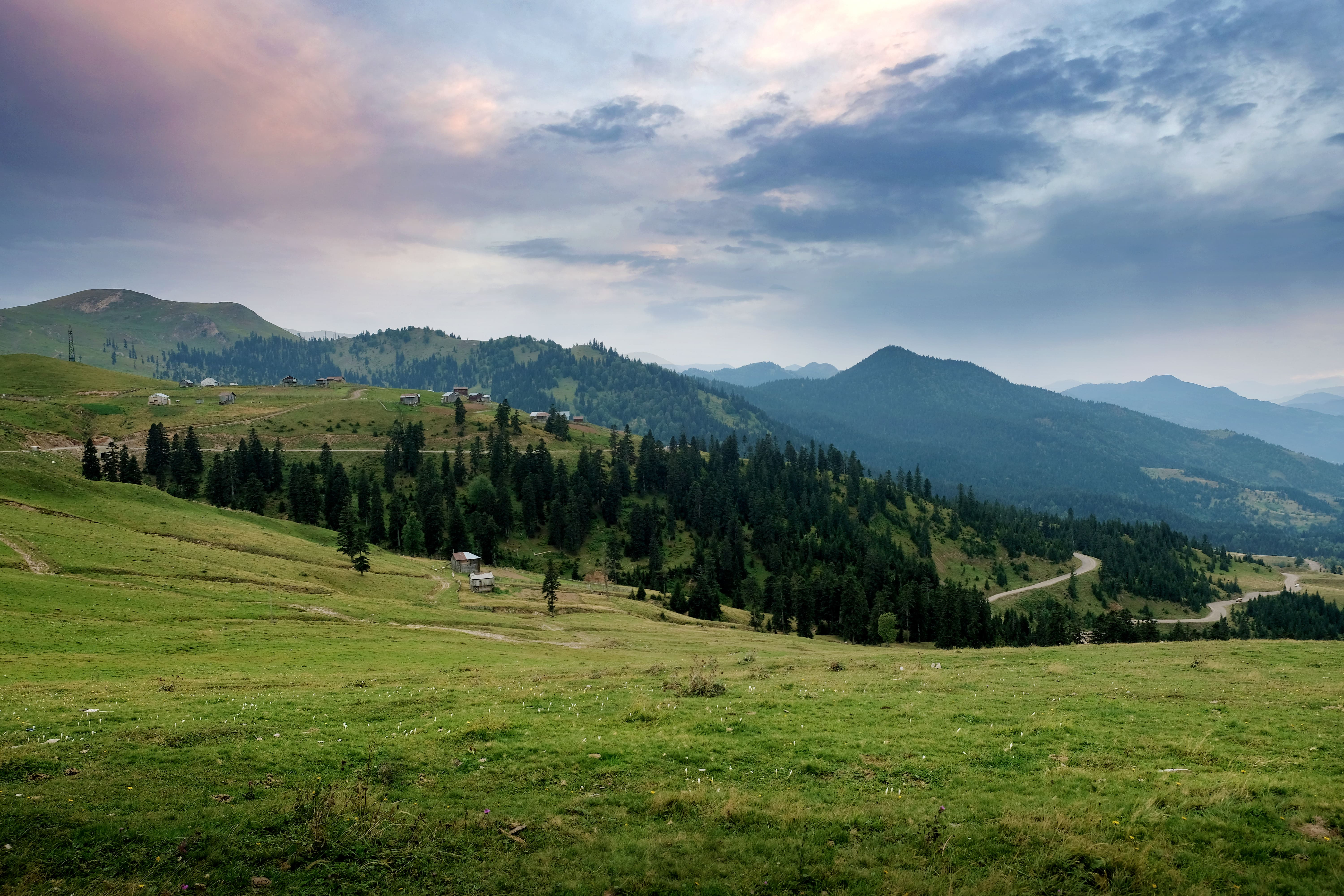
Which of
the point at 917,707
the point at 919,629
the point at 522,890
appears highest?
the point at 522,890

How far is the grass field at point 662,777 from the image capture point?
43.5 ft

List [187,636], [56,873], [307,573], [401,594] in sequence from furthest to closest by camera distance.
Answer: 1. [401,594]
2. [307,573]
3. [187,636]
4. [56,873]

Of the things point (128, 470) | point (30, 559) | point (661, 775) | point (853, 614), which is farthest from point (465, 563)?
point (661, 775)

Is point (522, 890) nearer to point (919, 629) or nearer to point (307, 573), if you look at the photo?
point (307, 573)

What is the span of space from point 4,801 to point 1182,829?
27621 mm

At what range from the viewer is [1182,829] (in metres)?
15.0

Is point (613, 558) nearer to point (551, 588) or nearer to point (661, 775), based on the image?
point (551, 588)

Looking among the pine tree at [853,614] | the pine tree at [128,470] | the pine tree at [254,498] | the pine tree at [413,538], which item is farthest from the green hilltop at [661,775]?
the pine tree at [128,470]

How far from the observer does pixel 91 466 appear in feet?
406

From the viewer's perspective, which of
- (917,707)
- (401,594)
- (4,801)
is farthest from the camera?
(401,594)

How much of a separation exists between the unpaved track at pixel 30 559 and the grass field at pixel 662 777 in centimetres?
1895

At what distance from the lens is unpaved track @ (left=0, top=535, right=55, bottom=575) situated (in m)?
54.6

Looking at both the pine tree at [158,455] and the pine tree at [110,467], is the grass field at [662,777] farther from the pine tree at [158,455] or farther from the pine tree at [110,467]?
the pine tree at [158,455]

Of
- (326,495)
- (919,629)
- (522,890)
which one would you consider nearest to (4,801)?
(522,890)
